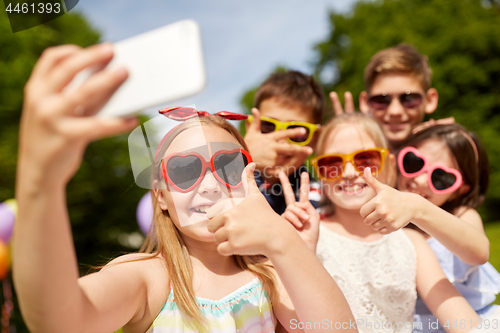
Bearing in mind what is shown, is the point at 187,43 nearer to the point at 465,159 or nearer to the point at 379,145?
the point at 379,145

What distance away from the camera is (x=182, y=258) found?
122 cm

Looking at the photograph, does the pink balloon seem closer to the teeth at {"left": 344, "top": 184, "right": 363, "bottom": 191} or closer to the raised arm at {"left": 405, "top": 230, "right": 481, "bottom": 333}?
the teeth at {"left": 344, "top": 184, "right": 363, "bottom": 191}

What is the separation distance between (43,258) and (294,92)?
1.91 meters

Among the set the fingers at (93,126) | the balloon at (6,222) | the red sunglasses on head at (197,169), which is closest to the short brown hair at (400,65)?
the red sunglasses on head at (197,169)

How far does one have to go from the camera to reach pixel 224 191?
3.65 ft

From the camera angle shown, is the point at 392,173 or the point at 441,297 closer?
the point at 441,297

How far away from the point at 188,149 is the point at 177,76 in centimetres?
59

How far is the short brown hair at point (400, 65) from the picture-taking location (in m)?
2.60

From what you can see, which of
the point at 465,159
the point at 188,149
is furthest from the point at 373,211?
the point at 465,159

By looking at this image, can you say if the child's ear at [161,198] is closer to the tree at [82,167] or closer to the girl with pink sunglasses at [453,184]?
the girl with pink sunglasses at [453,184]

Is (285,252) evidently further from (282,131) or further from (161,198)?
(282,131)

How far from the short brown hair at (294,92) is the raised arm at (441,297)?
1064 millimetres

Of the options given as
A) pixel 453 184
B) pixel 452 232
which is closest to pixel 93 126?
pixel 452 232

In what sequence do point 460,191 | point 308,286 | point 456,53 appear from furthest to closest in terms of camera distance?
1. point 456,53
2. point 460,191
3. point 308,286
